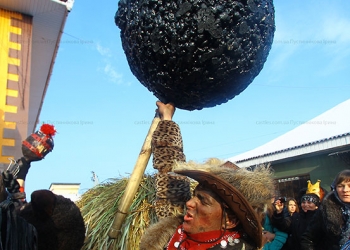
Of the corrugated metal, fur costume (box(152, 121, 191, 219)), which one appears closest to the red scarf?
fur costume (box(152, 121, 191, 219))

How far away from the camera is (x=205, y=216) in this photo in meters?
1.65

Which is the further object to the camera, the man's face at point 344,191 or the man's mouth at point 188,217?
the man's face at point 344,191

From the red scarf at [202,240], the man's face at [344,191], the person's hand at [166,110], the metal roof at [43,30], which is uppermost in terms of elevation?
the metal roof at [43,30]

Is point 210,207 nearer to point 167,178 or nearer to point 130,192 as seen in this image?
point 167,178

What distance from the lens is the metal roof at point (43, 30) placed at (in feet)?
23.1

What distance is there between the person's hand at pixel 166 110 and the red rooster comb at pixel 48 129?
1.93 m

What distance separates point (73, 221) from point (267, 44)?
1.50 m

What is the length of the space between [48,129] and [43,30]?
4976 mm

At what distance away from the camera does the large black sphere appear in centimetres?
167

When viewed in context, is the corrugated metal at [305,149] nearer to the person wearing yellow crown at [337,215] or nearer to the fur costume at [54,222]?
the person wearing yellow crown at [337,215]

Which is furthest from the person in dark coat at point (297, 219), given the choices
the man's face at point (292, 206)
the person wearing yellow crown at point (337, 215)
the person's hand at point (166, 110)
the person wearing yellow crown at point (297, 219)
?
the person's hand at point (166, 110)

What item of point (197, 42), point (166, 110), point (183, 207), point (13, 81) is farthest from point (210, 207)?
point (13, 81)

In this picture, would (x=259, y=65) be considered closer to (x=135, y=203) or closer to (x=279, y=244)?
(x=135, y=203)

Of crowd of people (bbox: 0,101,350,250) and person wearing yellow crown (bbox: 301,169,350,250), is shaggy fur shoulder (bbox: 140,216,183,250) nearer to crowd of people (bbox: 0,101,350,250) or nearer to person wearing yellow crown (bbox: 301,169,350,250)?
crowd of people (bbox: 0,101,350,250)
